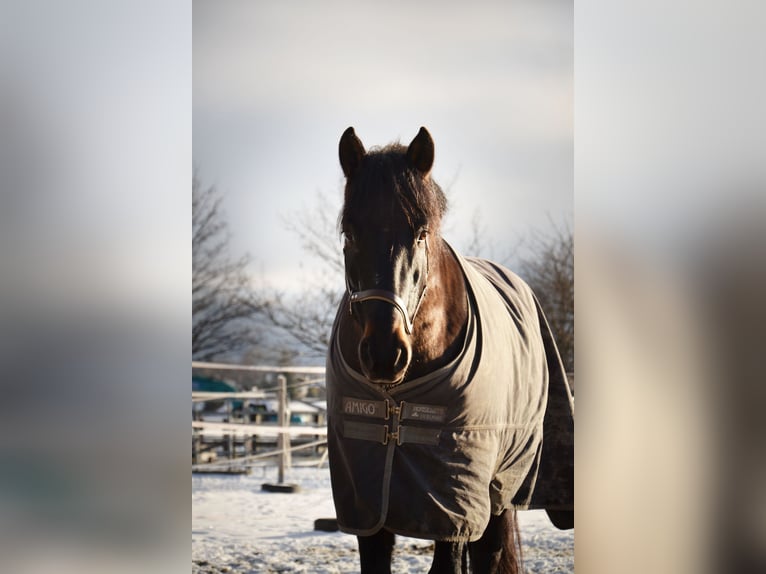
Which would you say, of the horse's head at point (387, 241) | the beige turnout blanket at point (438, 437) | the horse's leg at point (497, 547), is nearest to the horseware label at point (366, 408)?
the beige turnout blanket at point (438, 437)

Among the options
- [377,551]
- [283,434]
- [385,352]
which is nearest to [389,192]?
[385,352]

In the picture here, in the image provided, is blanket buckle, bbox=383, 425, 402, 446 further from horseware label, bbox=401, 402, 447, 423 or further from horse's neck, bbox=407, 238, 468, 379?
horse's neck, bbox=407, 238, 468, 379

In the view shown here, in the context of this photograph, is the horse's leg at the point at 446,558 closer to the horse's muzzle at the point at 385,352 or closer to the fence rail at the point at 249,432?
the fence rail at the point at 249,432

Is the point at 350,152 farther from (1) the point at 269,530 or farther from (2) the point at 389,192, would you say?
(1) the point at 269,530

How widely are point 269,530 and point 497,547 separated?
792mm

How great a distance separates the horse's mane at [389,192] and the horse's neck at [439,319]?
131 mm

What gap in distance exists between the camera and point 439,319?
8.50 ft
